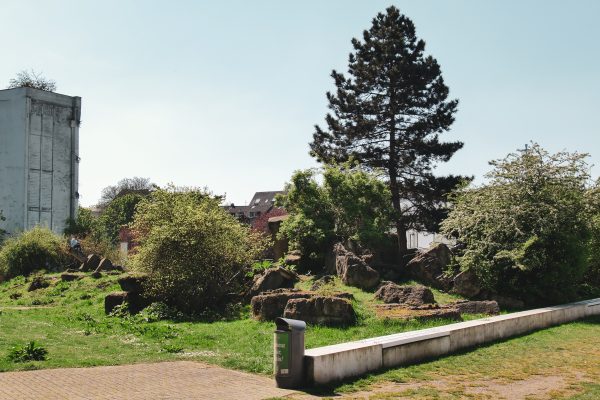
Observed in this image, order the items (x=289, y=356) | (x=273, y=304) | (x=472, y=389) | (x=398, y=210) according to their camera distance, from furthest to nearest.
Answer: (x=398, y=210) → (x=273, y=304) → (x=289, y=356) → (x=472, y=389)

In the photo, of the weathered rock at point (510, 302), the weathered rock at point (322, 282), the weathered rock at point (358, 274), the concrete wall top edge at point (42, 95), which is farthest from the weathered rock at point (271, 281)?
the concrete wall top edge at point (42, 95)

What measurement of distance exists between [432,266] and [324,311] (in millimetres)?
8280

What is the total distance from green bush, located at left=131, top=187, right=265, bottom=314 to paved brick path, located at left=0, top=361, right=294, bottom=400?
8.29m

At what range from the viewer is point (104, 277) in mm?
28344

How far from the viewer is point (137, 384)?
9250 millimetres

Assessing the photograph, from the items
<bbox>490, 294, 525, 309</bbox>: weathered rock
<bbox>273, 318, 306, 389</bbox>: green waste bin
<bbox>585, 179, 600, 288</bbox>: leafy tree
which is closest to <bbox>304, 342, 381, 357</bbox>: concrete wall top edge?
<bbox>273, 318, 306, 389</bbox>: green waste bin

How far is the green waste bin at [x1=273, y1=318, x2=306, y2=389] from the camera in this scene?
927 centimetres

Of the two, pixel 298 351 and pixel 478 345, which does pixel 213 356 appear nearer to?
pixel 298 351

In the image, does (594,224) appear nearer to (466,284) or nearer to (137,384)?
(466,284)

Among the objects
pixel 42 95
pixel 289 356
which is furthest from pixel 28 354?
pixel 42 95

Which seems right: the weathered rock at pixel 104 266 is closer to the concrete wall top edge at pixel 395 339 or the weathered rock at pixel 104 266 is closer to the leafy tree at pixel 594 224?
the concrete wall top edge at pixel 395 339

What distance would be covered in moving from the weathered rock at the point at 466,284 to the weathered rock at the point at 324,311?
6621 millimetres

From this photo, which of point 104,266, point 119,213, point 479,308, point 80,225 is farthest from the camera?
point 119,213

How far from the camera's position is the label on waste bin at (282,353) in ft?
30.4
